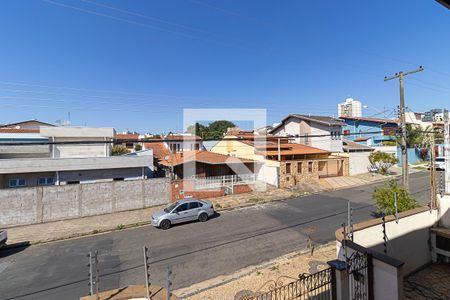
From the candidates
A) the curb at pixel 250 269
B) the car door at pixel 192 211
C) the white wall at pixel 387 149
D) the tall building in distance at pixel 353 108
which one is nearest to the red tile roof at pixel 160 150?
the car door at pixel 192 211

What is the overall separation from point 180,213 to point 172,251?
352cm

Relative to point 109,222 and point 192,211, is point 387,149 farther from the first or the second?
point 109,222

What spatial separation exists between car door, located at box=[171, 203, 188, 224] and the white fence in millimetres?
5283

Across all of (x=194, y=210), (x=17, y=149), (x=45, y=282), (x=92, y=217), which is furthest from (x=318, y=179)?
(x=17, y=149)

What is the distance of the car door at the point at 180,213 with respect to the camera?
1351 centimetres

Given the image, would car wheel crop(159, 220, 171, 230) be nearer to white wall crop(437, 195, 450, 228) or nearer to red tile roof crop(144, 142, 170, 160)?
white wall crop(437, 195, 450, 228)

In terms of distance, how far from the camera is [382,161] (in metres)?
27.8

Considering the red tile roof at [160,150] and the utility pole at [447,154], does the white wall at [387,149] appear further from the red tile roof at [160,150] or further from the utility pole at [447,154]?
the red tile roof at [160,150]

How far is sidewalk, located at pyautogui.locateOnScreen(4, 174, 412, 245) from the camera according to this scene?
1276 cm

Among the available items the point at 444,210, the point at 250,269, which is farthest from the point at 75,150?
the point at 444,210

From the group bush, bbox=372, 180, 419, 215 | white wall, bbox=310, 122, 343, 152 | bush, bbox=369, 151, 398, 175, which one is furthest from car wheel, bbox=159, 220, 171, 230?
bush, bbox=369, 151, 398, 175

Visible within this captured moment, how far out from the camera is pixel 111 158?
18.0 meters

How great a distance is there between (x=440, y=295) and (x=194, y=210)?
1103 cm

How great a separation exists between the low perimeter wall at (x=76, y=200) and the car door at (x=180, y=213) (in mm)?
4612
